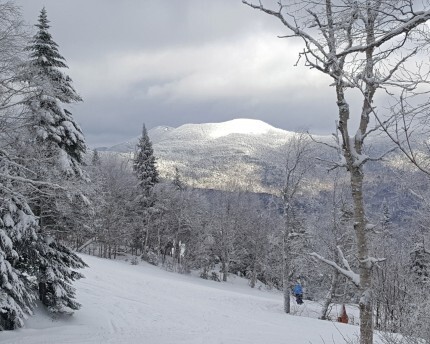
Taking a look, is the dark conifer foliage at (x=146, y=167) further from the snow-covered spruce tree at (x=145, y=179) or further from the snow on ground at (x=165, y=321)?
the snow on ground at (x=165, y=321)

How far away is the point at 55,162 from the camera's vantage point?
12945 millimetres

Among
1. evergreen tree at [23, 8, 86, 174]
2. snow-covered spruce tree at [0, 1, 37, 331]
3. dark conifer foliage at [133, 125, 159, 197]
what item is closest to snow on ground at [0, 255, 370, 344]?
snow-covered spruce tree at [0, 1, 37, 331]

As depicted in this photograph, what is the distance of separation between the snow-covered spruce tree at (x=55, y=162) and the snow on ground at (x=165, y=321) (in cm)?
105

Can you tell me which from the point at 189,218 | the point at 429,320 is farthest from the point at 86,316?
the point at 189,218

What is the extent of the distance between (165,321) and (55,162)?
7.93 meters

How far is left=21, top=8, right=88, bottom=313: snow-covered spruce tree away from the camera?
42.1ft

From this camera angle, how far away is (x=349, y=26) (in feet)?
11.8

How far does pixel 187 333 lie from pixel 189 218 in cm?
3983

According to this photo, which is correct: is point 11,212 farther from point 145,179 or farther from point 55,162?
point 145,179

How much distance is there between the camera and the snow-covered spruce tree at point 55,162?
42.1 ft

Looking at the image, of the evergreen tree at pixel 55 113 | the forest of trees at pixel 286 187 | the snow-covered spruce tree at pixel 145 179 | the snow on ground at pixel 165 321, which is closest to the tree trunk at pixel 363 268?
the forest of trees at pixel 286 187

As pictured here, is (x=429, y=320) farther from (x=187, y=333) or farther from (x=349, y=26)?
(x=187, y=333)

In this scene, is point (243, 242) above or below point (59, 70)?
below

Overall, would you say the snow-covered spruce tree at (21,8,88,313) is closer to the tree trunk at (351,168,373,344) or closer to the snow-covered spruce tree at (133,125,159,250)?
the tree trunk at (351,168,373,344)
